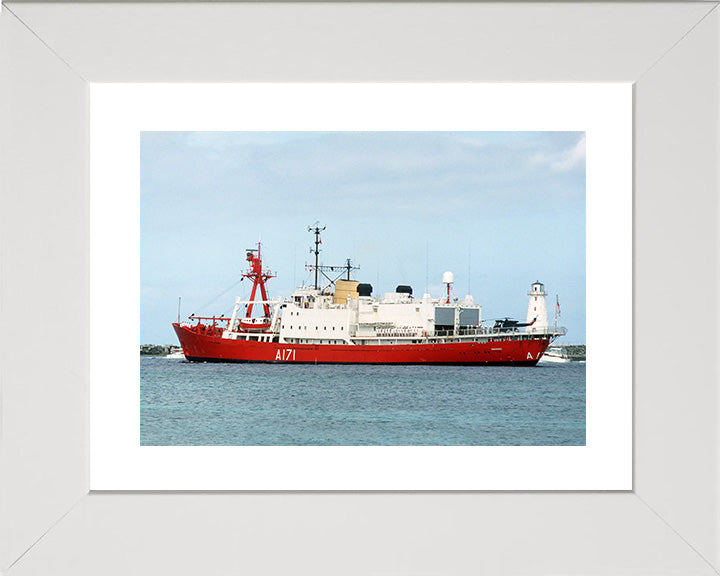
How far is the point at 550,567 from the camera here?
1.90 meters

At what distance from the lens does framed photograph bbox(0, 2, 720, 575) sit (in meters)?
1.71

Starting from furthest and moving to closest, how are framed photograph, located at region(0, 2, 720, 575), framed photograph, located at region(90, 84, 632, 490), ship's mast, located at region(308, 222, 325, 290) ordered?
1. ship's mast, located at region(308, 222, 325, 290)
2. framed photograph, located at region(90, 84, 632, 490)
3. framed photograph, located at region(0, 2, 720, 575)

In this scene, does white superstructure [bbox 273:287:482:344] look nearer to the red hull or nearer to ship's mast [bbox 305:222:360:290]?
the red hull

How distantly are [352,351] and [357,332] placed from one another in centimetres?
37

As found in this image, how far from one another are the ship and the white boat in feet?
2.74

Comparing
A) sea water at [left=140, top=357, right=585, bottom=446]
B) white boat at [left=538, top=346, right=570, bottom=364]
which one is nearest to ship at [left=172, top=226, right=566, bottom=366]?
white boat at [left=538, top=346, right=570, bottom=364]

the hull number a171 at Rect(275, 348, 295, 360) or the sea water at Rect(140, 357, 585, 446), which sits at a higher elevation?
the hull number a171 at Rect(275, 348, 295, 360)

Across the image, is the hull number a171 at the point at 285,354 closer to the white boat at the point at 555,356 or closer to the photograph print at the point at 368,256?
the photograph print at the point at 368,256

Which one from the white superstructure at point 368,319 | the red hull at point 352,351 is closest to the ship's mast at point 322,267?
the white superstructure at point 368,319

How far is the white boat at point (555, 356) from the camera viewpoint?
53.6 ft

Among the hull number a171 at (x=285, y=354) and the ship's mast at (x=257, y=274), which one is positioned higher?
the ship's mast at (x=257, y=274)
